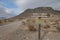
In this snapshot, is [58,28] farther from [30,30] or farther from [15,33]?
[15,33]

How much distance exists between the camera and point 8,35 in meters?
18.4

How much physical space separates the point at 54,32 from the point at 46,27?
93.4 inches

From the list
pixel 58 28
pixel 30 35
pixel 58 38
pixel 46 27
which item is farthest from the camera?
pixel 46 27

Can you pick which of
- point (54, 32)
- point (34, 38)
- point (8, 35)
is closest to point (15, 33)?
point (8, 35)

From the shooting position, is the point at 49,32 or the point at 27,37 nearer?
the point at 27,37

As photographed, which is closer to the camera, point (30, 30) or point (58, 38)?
point (58, 38)

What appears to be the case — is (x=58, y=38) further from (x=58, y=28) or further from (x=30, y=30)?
(x=30, y=30)

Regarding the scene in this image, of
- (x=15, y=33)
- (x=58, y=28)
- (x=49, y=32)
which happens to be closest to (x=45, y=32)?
(x=49, y=32)

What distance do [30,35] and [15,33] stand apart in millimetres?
2013

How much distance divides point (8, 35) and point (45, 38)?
4092 millimetres

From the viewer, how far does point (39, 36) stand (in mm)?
17234

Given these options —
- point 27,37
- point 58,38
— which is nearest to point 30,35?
point 27,37

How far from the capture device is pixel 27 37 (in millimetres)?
17516

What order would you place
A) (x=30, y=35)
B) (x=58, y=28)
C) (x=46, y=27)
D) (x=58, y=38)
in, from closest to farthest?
(x=58, y=38) < (x=30, y=35) < (x=58, y=28) < (x=46, y=27)
